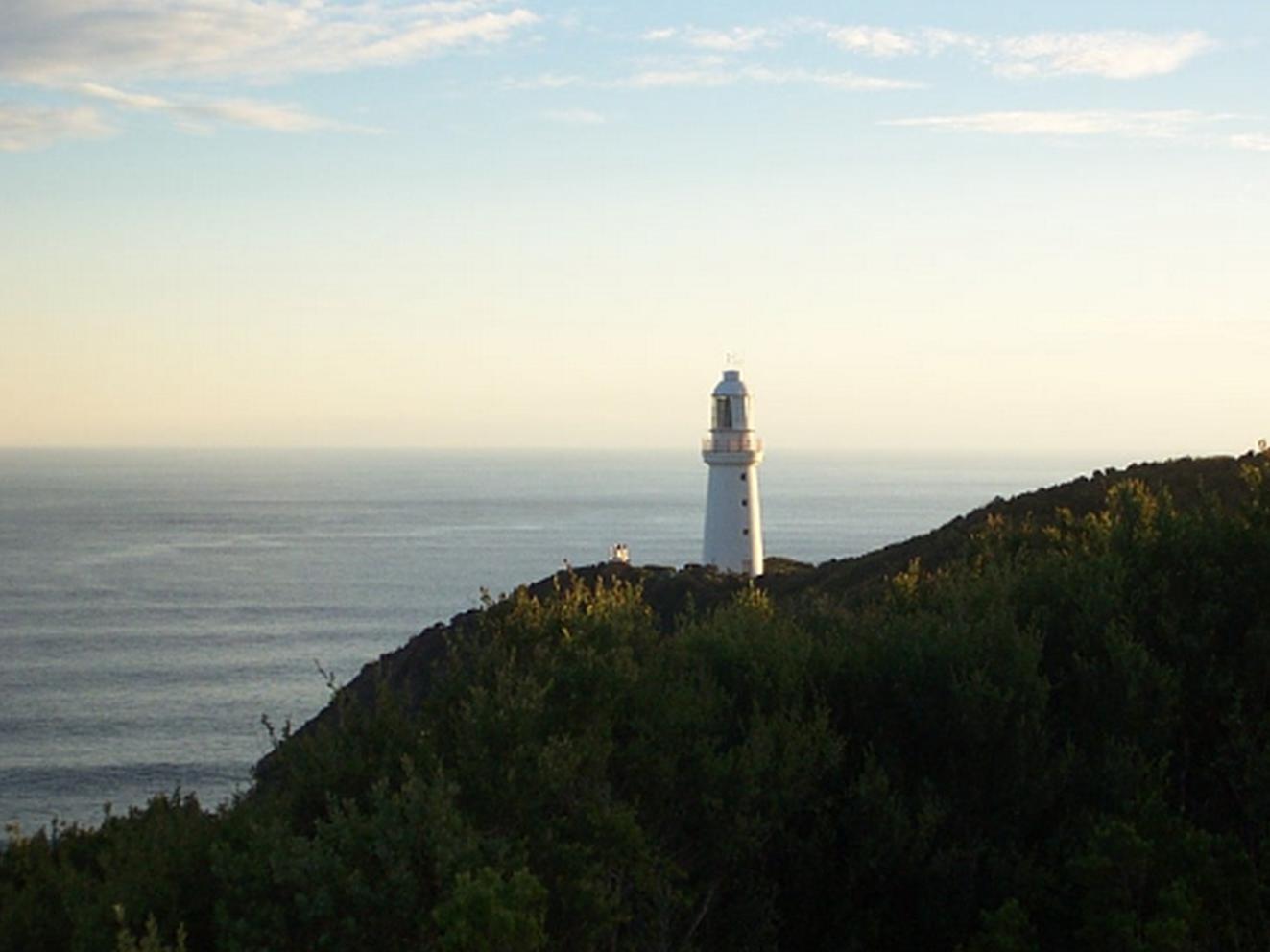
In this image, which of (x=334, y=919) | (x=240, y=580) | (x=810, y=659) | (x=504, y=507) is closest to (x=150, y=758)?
(x=810, y=659)

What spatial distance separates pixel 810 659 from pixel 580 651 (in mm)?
2406

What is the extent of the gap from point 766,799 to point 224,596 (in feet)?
267

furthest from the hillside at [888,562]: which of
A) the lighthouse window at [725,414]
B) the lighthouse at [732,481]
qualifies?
the lighthouse window at [725,414]

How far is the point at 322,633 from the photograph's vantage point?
74.3 m

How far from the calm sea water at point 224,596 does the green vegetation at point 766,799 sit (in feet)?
7.46

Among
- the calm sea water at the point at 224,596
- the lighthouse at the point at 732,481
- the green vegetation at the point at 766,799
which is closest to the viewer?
the green vegetation at the point at 766,799

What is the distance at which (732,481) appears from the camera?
163 feet

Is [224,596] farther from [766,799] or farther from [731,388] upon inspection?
[766,799]

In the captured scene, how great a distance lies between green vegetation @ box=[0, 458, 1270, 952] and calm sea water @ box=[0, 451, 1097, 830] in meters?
2.27

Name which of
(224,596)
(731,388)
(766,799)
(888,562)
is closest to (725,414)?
(731,388)

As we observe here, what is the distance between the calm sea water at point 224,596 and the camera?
47.7 meters

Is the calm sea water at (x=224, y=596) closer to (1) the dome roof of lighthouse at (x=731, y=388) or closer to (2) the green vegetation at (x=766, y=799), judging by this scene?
(2) the green vegetation at (x=766, y=799)

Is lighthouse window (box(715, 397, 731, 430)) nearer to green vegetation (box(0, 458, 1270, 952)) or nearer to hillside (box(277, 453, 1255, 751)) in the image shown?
hillside (box(277, 453, 1255, 751))

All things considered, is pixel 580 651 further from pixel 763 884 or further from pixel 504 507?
pixel 504 507
